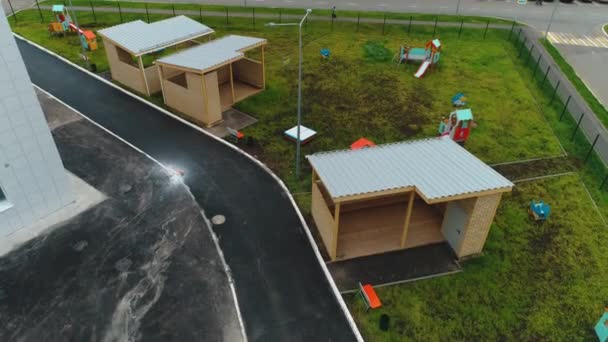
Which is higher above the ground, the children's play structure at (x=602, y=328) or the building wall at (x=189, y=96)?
the building wall at (x=189, y=96)

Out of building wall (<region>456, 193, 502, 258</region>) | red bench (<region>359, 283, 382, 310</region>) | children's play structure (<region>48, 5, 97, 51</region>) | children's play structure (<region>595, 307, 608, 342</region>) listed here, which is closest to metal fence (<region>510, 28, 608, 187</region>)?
building wall (<region>456, 193, 502, 258</region>)

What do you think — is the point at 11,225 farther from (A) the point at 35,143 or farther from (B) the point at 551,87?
(B) the point at 551,87

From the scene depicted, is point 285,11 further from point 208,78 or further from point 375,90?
point 208,78

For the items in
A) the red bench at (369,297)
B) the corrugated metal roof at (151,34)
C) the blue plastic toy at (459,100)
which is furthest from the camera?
the blue plastic toy at (459,100)

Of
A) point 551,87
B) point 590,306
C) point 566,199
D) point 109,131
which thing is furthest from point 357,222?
point 551,87

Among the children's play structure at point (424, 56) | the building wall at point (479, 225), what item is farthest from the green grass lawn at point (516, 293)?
the children's play structure at point (424, 56)

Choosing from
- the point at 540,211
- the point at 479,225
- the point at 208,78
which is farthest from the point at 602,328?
the point at 208,78

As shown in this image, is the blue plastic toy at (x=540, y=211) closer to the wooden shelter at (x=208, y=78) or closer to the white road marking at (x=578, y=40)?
the wooden shelter at (x=208, y=78)
